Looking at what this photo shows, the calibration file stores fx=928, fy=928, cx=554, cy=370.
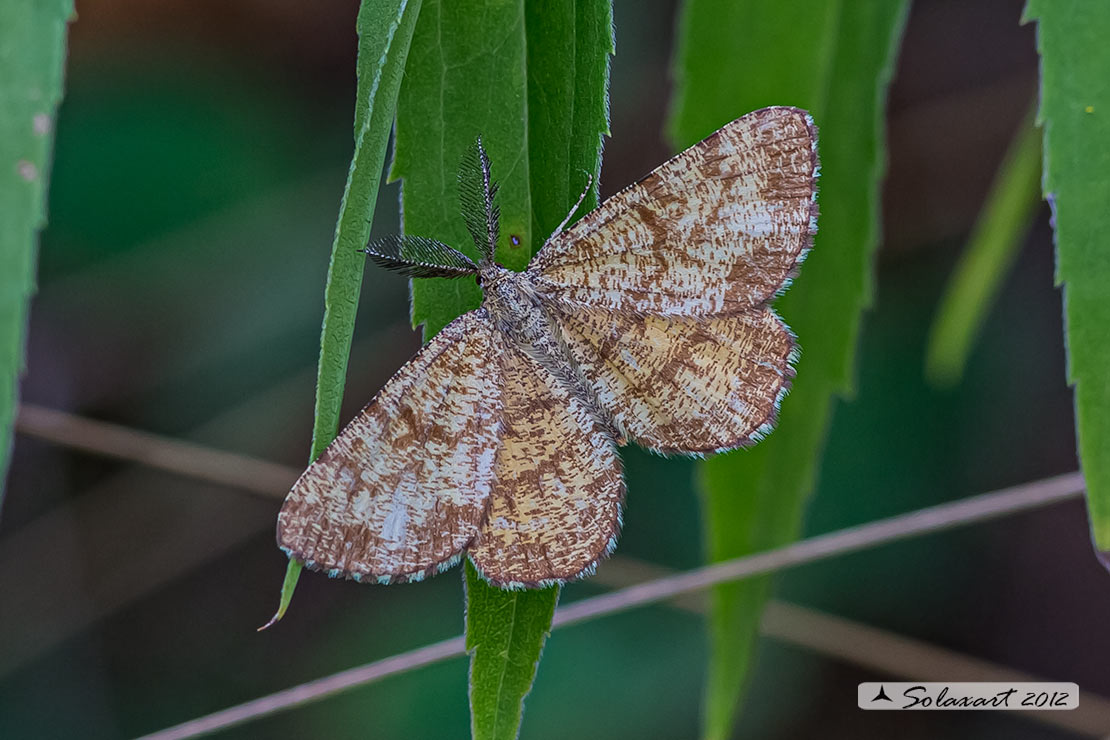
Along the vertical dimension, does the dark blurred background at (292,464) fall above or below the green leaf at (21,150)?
below

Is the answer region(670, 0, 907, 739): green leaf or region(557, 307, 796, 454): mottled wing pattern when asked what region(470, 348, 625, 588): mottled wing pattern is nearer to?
region(557, 307, 796, 454): mottled wing pattern

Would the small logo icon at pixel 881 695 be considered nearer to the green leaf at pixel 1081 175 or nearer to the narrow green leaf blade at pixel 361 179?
the green leaf at pixel 1081 175

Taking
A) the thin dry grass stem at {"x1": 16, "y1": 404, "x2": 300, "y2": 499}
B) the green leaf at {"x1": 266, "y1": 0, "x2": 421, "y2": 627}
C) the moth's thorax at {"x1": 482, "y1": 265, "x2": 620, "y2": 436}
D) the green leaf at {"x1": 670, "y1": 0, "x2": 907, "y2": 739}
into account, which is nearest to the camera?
the green leaf at {"x1": 266, "y1": 0, "x2": 421, "y2": 627}

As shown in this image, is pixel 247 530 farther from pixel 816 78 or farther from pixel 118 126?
pixel 816 78

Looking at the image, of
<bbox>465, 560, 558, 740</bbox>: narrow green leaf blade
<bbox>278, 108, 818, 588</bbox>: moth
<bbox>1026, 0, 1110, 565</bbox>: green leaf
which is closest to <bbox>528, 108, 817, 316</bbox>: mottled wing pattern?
<bbox>278, 108, 818, 588</bbox>: moth

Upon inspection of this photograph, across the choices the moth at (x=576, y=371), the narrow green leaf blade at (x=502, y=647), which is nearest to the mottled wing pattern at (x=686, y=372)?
the moth at (x=576, y=371)

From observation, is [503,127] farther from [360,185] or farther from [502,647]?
[502,647]

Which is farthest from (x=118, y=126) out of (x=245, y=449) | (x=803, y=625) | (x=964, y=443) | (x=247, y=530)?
(x=964, y=443)
